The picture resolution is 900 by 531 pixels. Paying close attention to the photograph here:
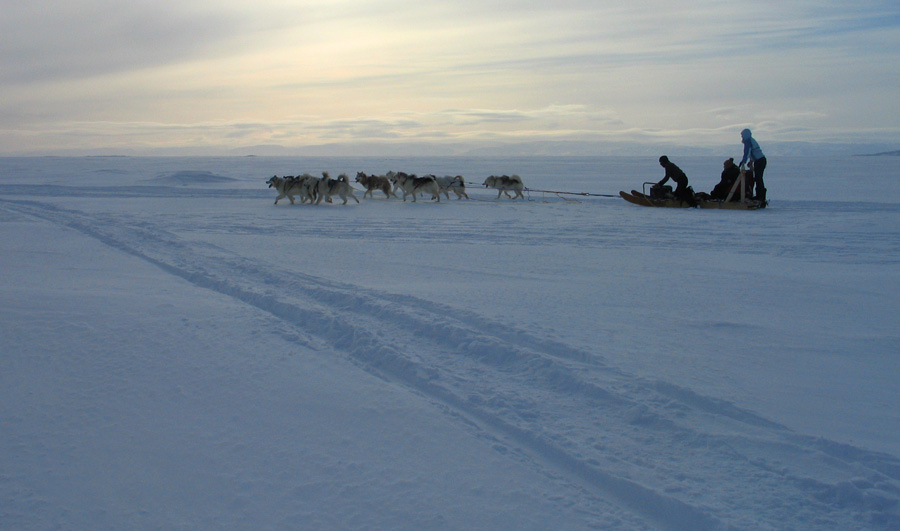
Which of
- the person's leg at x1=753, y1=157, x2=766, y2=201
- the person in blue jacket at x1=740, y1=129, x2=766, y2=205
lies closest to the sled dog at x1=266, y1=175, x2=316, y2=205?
the person in blue jacket at x1=740, y1=129, x2=766, y2=205

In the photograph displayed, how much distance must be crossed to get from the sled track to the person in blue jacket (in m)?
10.2

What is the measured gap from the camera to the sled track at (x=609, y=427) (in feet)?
7.77

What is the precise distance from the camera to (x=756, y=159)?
13.0 metres

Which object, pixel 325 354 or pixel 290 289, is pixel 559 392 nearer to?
pixel 325 354

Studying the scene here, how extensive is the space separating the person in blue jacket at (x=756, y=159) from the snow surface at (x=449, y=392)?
229 inches

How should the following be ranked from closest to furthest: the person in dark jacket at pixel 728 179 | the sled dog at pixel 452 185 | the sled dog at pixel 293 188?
the person in dark jacket at pixel 728 179 < the sled dog at pixel 293 188 < the sled dog at pixel 452 185

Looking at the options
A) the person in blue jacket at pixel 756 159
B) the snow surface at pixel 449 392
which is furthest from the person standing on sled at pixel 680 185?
the snow surface at pixel 449 392

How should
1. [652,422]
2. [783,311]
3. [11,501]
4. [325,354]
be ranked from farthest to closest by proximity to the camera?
[783,311] < [325,354] < [652,422] < [11,501]

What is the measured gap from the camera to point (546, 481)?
8.33 feet

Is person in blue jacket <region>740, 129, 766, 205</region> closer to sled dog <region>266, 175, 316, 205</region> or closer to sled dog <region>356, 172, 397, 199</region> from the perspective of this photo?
sled dog <region>356, 172, 397, 199</region>

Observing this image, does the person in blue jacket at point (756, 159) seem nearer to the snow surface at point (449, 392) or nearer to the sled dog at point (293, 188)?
the snow surface at point (449, 392)

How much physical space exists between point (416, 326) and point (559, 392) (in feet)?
4.61

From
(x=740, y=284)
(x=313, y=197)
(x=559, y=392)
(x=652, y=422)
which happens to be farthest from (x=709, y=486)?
(x=313, y=197)

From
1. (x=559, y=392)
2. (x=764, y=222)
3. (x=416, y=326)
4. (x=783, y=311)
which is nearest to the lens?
(x=559, y=392)
